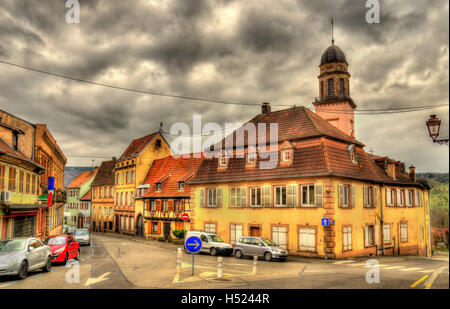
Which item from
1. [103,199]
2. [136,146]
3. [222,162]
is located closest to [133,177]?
[136,146]

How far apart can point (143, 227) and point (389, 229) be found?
3056cm

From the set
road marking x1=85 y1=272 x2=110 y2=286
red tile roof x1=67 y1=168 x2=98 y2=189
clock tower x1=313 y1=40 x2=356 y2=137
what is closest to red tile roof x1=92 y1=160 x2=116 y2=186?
red tile roof x1=67 y1=168 x2=98 y2=189

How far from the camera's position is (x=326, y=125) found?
1276 inches

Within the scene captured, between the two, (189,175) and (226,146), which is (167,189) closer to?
(189,175)

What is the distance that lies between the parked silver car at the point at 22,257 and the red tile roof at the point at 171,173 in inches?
1027

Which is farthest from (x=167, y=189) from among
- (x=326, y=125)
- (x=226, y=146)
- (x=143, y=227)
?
(x=326, y=125)

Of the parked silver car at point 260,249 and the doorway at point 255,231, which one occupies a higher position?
the doorway at point 255,231

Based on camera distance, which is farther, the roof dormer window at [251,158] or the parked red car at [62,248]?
the roof dormer window at [251,158]

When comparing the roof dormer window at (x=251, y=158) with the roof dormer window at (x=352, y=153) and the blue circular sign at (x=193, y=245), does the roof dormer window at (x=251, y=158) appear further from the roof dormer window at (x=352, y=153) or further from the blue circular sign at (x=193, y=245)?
the blue circular sign at (x=193, y=245)

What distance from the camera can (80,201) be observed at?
7438 centimetres

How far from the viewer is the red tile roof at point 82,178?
78850 millimetres

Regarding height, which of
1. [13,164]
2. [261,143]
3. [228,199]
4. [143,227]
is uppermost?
[261,143]

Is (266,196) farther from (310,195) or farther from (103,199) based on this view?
(103,199)

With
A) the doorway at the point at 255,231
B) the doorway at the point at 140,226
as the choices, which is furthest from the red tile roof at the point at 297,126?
the doorway at the point at 140,226
